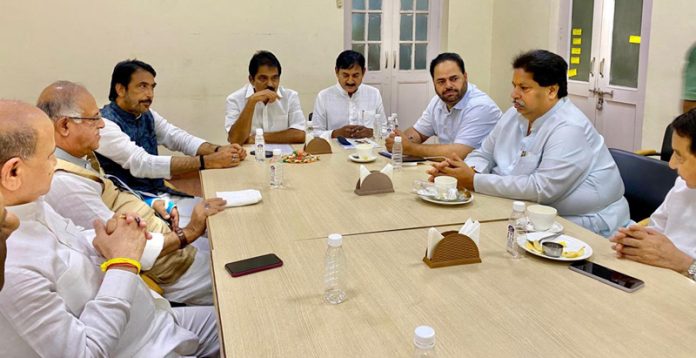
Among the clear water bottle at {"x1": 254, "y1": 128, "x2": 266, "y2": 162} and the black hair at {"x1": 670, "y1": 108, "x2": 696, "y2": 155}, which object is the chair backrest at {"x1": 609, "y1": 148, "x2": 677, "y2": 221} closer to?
the black hair at {"x1": 670, "y1": 108, "x2": 696, "y2": 155}

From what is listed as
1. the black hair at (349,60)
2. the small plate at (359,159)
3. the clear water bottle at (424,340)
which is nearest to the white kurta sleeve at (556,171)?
the small plate at (359,159)

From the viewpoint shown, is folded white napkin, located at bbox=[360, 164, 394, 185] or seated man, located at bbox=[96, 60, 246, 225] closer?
folded white napkin, located at bbox=[360, 164, 394, 185]

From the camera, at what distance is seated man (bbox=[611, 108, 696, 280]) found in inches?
61.3

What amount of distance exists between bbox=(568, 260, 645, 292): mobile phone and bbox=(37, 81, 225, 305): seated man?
1.33 metres

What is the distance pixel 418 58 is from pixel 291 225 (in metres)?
4.42

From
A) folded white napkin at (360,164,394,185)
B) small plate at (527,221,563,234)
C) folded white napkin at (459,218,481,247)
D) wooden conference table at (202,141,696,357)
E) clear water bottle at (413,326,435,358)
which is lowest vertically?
wooden conference table at (202,141,696,357)

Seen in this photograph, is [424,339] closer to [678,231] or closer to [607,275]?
[607,275]

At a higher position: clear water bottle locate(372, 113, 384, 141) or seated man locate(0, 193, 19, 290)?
seated man locate(0, 193, 19, 290)

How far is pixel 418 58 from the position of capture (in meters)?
6.01

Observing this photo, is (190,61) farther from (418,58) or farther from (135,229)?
(135,229)

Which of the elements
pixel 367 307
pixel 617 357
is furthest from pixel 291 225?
pixel 617 357

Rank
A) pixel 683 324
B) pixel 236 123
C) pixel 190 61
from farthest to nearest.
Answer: pixel 190 61, pixel 236 123, pixel 683 324

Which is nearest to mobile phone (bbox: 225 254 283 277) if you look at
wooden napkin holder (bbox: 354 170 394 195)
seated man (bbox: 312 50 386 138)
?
wooden napkin holder (bbox: 354 170 394 195)

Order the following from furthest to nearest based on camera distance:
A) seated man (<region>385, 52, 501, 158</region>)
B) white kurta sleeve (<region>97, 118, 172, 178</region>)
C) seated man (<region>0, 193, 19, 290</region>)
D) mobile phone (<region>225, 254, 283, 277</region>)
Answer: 1. seated man (<region>385, 52, 501, 158</region>)
2. white kurta sleeve (<region>97, 118, 172, 178</region>)
3. mobile phone (<region>225, 254, 283, 277</region>)
4. seated man (<region>0, 193, 19, 290</region>)
